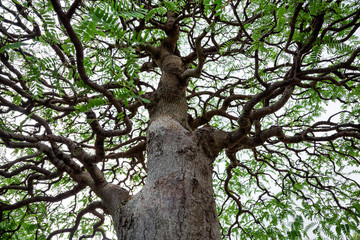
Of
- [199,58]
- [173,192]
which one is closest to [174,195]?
[173,192]

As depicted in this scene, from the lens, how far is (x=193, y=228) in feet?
3.94

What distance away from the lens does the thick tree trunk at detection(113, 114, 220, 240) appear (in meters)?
1.21

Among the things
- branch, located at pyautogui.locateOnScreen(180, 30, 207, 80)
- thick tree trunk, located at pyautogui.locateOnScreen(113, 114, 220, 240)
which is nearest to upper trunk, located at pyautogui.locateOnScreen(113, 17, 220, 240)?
thick tree trunk, located at pyautogui.locateOnScreen(113, 114, 220, 240)

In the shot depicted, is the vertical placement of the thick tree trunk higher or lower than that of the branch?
lower

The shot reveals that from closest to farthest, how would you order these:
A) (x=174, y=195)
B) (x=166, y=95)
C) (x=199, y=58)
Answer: (x=174, y=195) → (x=199, y=58) → (x=166, y=95)

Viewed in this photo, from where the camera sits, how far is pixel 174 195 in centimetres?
134

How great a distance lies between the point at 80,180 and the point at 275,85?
7.72 feet

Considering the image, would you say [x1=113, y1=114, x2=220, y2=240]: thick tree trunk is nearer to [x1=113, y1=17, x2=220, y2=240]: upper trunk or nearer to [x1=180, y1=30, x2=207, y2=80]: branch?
[x1=113, y1=17, x2=220, y2=240]: upper trunk

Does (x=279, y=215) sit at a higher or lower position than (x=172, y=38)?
lower

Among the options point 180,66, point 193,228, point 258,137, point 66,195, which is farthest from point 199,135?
point 66,195

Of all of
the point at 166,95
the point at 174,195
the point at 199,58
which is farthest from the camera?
the point at 166,95

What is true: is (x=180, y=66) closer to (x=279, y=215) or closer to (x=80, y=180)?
(x=80, y=180)

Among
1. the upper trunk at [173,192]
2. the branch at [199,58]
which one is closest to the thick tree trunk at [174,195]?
the upper trunk at [173,192]

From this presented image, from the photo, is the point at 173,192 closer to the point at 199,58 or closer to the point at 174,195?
the point at 174,195
